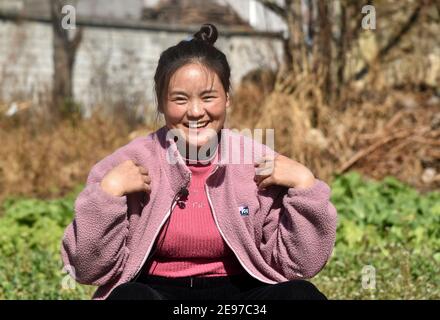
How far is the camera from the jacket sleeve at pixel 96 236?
2.96 m

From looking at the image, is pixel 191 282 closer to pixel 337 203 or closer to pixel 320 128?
pixel 337 203

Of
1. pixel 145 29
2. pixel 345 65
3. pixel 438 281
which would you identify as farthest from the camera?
pixel 145 29

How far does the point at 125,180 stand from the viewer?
3.00m

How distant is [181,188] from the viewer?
315 centimetres

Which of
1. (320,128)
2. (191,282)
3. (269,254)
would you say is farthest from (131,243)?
(320,128)

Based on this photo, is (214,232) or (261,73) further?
(261,73)

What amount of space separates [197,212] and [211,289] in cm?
26

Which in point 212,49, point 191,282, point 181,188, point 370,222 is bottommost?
point 370,222

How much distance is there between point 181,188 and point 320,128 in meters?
5.73

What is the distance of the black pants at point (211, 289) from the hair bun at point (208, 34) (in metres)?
0.83

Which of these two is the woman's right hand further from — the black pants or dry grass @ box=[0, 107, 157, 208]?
dry grass @ box=[0, 107, 157, 208]

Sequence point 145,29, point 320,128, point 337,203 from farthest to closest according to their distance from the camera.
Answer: point 145,29 → point 320,128 → point 337,203

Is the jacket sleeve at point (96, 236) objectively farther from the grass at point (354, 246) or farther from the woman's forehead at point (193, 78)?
the grass at point (354, 246)

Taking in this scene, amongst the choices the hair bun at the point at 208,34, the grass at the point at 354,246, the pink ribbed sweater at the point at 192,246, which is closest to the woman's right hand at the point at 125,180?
the pink ribbed sweater at the point at 192,246
